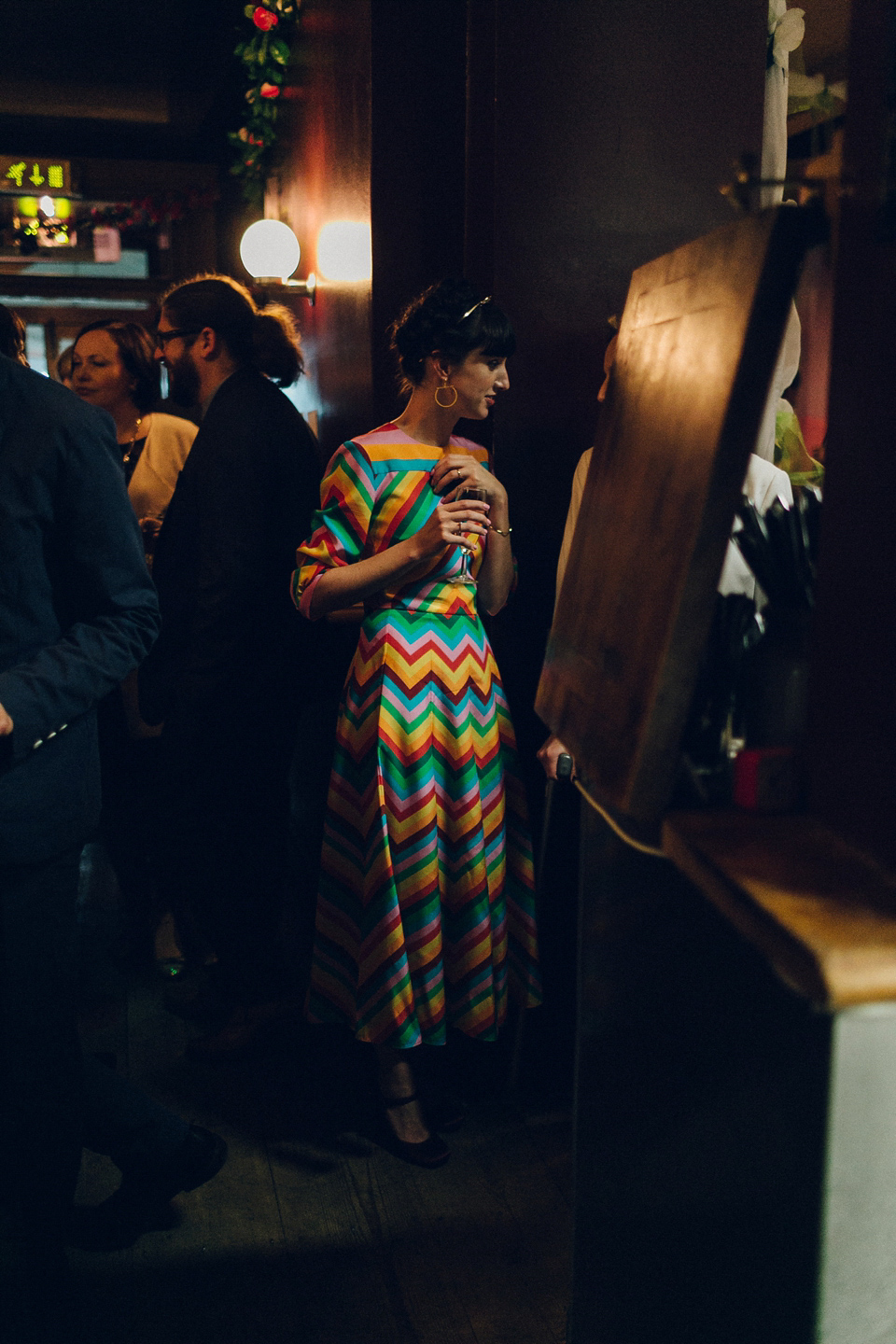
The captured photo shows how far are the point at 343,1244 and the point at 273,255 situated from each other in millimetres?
3132

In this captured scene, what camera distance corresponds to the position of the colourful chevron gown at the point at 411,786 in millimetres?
2021

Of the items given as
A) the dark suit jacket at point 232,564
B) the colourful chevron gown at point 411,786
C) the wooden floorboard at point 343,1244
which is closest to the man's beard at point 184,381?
the dark suit jacket at point 232,564

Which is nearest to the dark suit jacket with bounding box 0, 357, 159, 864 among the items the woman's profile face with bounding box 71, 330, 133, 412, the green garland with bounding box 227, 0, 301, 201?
the woman's profile face with bounding box 71, 330, 133, 412

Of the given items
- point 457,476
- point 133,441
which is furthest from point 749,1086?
point 133,441

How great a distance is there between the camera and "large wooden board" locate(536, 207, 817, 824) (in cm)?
87

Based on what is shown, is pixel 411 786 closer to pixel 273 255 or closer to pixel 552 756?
pixel 552 756

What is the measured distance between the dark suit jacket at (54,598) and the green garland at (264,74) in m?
2.68

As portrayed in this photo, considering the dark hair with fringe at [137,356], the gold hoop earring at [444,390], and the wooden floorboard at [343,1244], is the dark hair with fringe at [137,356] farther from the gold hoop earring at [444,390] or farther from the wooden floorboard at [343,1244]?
the wooden floorboard at [343,1244]

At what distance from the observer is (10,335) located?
175 cm

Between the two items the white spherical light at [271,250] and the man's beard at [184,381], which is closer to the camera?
the man's beard at [184,381]

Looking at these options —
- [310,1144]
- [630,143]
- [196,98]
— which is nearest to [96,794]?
[310,1144]

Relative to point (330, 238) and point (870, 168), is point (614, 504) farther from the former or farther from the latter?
point (330, 238)

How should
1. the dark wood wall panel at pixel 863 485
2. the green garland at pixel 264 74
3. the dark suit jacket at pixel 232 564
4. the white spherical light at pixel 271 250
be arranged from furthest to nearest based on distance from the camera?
1. the white spherical light at pixel 271 250
2. the green garland at pixel 264 74
3. the dark suit jacket at pixel 232 564
4. the dark wood wall panel at pixel 863 485

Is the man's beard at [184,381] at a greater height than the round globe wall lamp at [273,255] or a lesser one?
lesser
